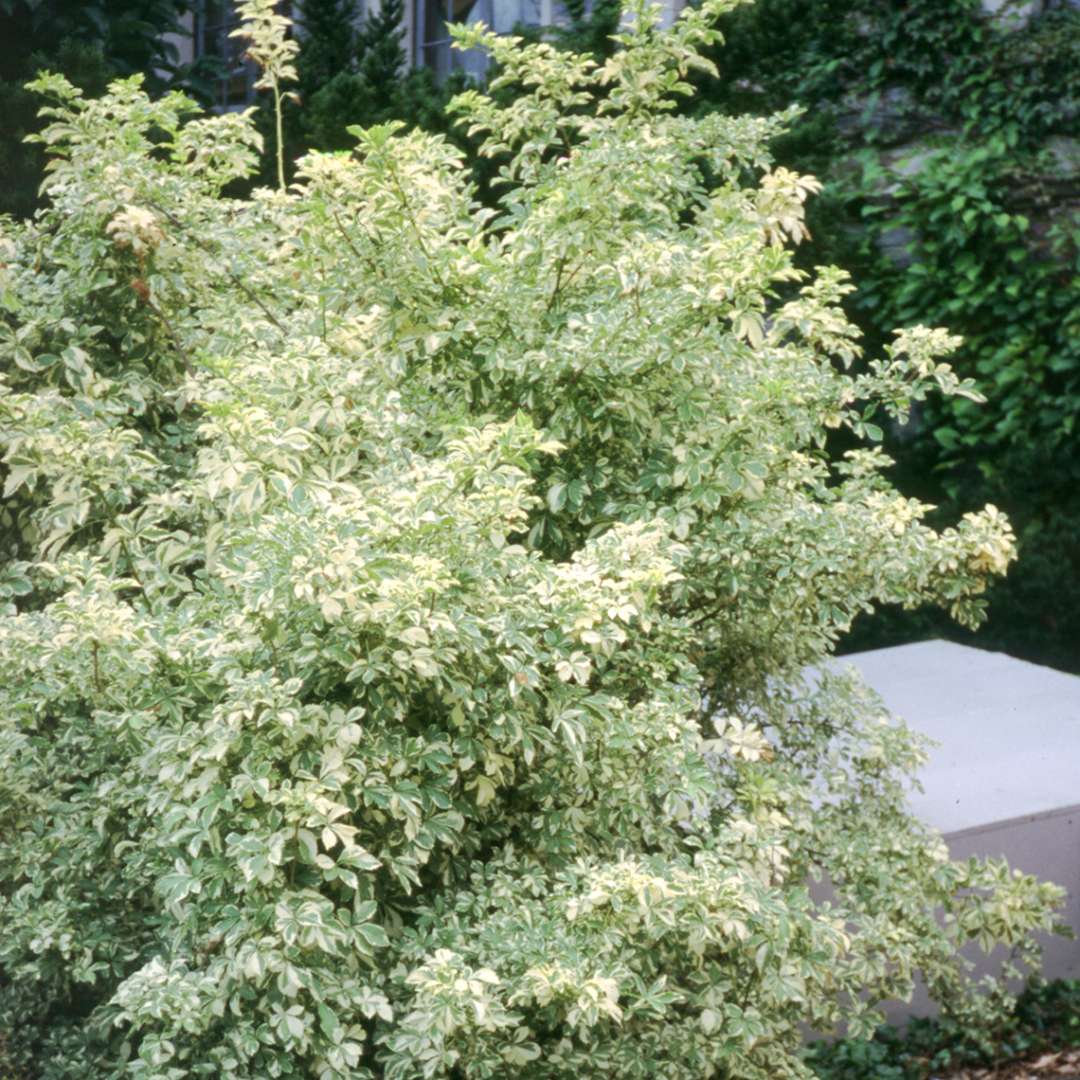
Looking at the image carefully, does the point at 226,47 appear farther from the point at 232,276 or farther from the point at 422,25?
the point at 232,276

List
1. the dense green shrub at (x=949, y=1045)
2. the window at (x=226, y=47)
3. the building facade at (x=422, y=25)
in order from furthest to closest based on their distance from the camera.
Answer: the window at (x=226, y=47) → the building facade at (x=422, y=25) → the dense green shrub at (x=949, y=1045)

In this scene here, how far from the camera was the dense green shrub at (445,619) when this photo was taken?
2.52m

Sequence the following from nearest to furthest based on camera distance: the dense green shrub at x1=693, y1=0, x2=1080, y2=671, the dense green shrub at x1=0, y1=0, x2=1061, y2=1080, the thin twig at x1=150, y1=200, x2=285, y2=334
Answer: the dense green shrub at x1=0, y1=0, x2=1061, y2=1080 < the thin twig at x1=150, y1=200, x2=285, y2=334 < the dense green shrub at x1=693, y1=0, x2=1080, y2=671

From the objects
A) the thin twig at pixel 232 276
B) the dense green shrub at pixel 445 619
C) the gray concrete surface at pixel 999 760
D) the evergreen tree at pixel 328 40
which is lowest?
the gray concrete surface at pixel 999 760

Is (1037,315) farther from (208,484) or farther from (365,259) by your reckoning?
(208,484)

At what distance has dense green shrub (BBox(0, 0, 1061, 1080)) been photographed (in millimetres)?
2521

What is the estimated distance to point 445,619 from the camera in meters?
2.46

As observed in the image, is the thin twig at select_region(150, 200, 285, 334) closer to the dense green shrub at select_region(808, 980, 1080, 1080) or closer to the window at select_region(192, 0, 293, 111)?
the dense green shrub at select_region(808, 980, 1080, 1080)

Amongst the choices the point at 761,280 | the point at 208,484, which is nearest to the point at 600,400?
the point at 761,280

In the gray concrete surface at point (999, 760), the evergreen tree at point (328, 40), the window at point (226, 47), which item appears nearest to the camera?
the gray concrete surface at point (999, 760)

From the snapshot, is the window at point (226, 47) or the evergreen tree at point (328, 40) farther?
the window at point (226, 47)

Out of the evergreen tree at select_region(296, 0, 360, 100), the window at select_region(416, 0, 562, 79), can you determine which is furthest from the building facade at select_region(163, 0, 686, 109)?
the evergreen tree at select_region(296, 0, 360, 100)

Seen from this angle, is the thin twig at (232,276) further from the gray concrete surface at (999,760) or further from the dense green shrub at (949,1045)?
the dense green shrub at (949,1045)

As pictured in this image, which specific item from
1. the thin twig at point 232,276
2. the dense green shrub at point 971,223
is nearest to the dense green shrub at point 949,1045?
the thin twig at point 232,276
